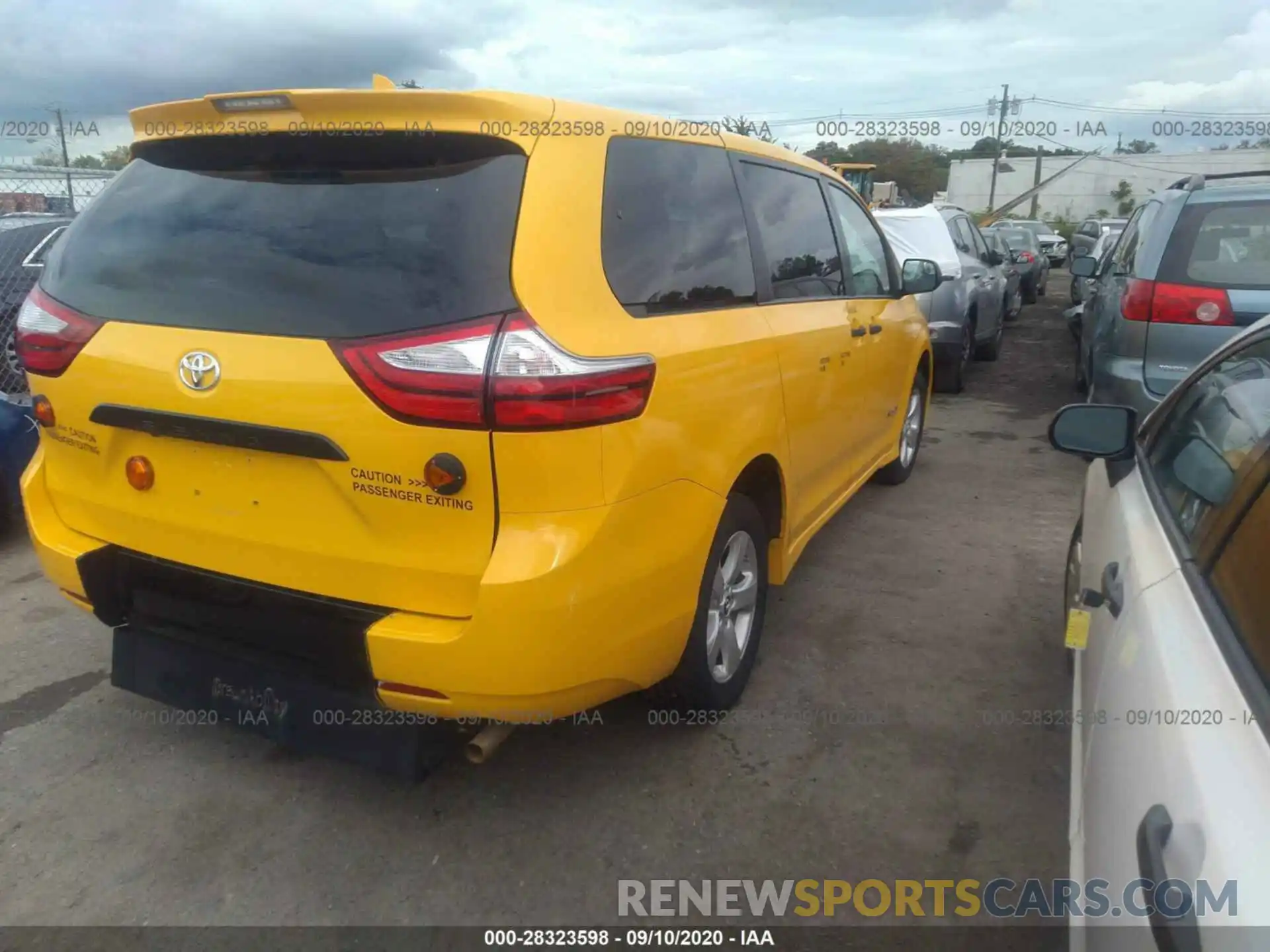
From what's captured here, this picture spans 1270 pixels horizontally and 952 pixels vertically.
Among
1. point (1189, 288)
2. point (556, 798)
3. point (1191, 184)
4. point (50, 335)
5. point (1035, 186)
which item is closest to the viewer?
point (50, 335)

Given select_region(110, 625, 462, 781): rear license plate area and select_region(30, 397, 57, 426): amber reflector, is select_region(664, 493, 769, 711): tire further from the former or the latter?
select_region(30, 397, 57, 426): amber reflector

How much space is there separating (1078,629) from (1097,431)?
0.61m

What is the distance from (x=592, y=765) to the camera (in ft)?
9.55

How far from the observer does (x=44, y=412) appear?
2.65 metres

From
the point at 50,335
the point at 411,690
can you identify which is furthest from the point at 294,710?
the point at 50,335

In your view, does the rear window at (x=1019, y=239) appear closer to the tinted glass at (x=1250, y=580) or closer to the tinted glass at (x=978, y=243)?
the tinted glass at (x=978, y=243)

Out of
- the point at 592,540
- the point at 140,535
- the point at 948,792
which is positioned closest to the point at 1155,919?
the point at 592,540

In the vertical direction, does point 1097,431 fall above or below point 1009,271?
above

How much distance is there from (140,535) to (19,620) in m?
1.89

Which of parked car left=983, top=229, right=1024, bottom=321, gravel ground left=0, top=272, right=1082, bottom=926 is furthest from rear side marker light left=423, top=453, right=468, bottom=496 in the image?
parked car left=983, top=229, right=1024, bottom=321

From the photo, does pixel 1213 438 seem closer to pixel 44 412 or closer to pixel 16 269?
pixel 44 412

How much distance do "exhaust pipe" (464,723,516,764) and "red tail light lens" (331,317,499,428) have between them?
959 mm

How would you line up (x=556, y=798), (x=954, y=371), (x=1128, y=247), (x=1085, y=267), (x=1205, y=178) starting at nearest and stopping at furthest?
(x=556, y=798)
(x=1205, y=178)
(x=1128, y=247)
(x=1085, y=267)
(x=954, y=371)

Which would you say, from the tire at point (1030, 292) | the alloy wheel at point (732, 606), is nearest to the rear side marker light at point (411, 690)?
the alloy wheel at point (732, 606)
